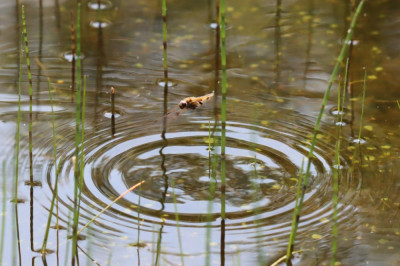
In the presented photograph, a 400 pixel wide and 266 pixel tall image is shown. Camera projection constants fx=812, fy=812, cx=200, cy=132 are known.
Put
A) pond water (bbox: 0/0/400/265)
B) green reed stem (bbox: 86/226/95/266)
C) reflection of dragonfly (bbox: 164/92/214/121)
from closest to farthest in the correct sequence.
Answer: green reed stem (bbox: 86/226/95/266), pond water (bbox: 0/0/400/265), reflection of dragonfly (bbox: 164/92/214/121)

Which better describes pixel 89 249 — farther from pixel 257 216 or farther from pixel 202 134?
pixel 202 134

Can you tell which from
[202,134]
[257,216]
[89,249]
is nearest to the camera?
[89,249]

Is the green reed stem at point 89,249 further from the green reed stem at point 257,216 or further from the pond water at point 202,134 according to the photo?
the green reed stem at point 257,216

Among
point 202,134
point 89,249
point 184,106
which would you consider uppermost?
point 184,106

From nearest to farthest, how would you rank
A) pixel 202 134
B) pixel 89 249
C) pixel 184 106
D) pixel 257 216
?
pixel 89 249 < pixel 257 216 < pixel 202 134 < pixel 184 106

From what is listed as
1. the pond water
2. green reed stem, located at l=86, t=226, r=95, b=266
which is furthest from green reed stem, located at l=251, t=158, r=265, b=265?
green reed stem, located at l=86, t=226, r=95, b=266

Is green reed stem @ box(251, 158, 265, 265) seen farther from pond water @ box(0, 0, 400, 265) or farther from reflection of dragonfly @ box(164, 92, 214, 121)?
reflection of dragonfly @ box(164, 92, 214, 121)

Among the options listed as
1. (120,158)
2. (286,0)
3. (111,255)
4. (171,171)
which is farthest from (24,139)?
(286,0)

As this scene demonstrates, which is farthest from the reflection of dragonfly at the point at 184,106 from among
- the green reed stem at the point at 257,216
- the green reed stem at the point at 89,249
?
the green reed stem at the point at 89,249

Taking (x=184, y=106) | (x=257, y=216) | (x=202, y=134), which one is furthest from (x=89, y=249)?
(x=184, y=106)
